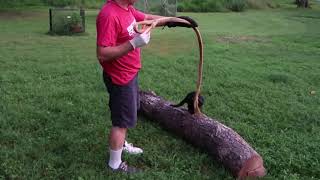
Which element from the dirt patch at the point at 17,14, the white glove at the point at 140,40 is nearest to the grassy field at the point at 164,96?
the white glove at the point at 140,40

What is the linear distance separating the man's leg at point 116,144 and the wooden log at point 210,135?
2.66 ft

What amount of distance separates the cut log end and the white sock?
0.94m

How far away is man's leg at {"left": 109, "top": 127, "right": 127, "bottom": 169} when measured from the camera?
12.5 ft

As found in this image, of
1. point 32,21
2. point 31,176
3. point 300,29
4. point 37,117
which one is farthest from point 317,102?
point 32,21

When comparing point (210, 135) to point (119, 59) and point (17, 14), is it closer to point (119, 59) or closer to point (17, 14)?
point (119, 59)

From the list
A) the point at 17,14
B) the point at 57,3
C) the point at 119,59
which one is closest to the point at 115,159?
the point at 119,59

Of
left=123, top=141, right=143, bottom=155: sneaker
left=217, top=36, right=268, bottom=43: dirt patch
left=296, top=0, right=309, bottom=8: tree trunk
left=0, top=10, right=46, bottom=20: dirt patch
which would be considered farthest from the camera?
left=296, top=0, right=309, bottom=8: tree trunk

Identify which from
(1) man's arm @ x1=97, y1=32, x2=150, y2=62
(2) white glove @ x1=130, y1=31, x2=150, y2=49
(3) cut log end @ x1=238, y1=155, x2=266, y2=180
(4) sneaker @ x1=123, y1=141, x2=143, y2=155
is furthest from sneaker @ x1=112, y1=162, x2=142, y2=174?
(2) white glove @ x1=130, y1=31, x2=150, y2=49

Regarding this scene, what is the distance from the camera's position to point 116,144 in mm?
3834

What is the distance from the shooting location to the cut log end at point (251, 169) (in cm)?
385

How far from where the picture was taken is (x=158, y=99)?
A: 5250 mm

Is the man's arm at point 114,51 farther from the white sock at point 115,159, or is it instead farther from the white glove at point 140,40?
the white sock at point 115,159

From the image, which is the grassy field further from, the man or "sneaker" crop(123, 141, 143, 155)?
the man

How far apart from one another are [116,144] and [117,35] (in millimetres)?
875
